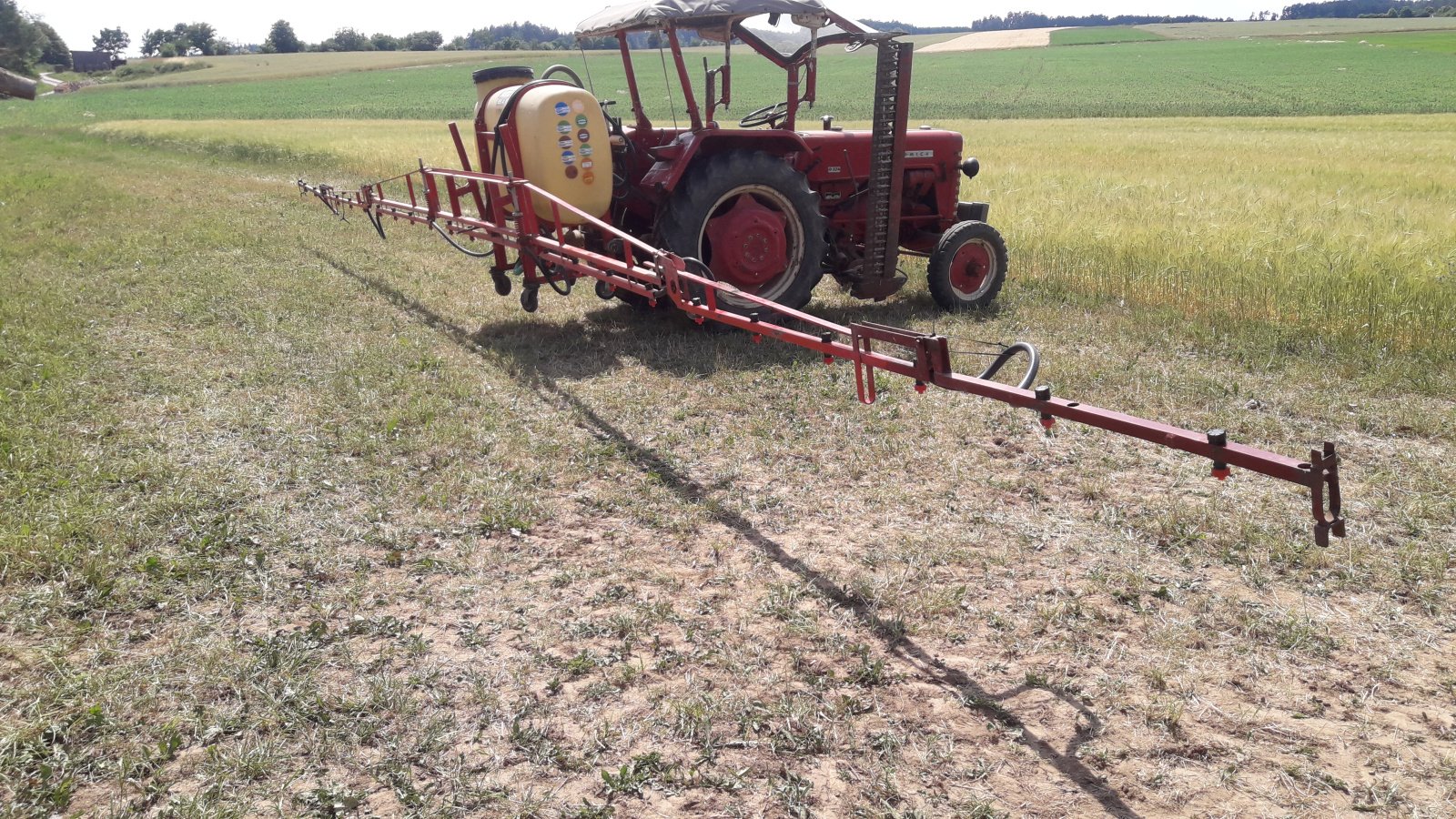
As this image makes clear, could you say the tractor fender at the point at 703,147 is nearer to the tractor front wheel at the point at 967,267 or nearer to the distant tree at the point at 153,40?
the tractor front wheel at the point at 967,267

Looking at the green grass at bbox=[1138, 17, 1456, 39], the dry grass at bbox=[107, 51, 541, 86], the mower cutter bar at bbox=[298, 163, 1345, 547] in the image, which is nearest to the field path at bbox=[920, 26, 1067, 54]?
the green grass at bbox=[1138, 17, 1456, 39]

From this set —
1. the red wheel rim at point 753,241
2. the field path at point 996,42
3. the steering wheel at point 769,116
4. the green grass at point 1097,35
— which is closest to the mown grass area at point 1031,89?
the field path at point 996,42

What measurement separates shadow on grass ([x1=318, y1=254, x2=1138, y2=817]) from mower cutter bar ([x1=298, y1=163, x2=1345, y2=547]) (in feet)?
2.30

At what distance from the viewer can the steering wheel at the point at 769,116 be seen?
6.53 meters

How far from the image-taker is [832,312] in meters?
7.21

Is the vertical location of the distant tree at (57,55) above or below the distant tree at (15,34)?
above

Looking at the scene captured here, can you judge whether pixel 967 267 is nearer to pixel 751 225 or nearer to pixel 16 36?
pixel 751 225

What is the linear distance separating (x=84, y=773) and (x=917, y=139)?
266 inches

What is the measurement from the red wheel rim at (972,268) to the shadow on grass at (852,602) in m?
2.10

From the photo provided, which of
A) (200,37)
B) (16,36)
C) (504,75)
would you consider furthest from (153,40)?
(504,75)

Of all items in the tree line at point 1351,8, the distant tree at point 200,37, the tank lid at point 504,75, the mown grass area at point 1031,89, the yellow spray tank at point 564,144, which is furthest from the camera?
the tree line at point 1351,8

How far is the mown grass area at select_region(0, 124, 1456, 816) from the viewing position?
2.44 meters

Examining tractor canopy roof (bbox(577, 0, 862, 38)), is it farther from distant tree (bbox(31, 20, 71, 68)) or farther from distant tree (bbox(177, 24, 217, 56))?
distant tree (bbox(177, 24, 217, 56))

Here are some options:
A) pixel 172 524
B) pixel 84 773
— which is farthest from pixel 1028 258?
pixel 84 773
